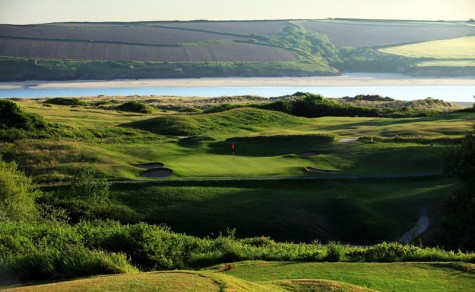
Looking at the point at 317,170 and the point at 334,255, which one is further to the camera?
the point at 317,170

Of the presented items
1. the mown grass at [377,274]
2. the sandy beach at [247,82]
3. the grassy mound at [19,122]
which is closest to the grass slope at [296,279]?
the mown grass at [377,274]

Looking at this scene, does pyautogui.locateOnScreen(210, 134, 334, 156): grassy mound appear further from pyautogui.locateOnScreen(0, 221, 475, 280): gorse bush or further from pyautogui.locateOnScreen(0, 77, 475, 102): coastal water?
pyautogui.locateOnScreen(0, 77, 475, 102): coastal water

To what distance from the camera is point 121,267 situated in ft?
86.4

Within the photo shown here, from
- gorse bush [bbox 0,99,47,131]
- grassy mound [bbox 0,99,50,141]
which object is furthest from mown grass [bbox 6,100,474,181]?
gorse bush [bbox 0,99,47,131]

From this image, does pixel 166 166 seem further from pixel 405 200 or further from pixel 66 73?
pixel 66 73

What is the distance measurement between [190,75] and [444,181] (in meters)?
147

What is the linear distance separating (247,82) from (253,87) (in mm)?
7249

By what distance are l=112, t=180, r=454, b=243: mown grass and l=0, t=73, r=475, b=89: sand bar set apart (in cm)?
12497

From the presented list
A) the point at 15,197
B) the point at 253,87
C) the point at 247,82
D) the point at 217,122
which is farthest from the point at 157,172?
the point at 247,82

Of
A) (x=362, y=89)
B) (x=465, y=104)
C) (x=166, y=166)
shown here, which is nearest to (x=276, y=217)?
(x=166, y=166)

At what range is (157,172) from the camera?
5859cm

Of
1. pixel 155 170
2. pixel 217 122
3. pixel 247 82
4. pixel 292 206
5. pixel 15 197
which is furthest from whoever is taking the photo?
pixel 247 82

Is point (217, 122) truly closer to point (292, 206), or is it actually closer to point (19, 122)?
point (19, 122)

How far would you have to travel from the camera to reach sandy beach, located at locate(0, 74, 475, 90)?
176m
